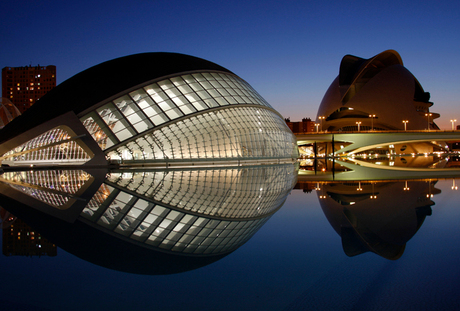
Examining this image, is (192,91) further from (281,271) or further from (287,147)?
(281,271)

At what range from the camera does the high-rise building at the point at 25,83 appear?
16125cm

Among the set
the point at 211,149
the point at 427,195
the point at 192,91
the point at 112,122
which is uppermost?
the point at 192,91

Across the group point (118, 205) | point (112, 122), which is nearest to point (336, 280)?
point (118, 205)

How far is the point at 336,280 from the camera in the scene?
3895 mm

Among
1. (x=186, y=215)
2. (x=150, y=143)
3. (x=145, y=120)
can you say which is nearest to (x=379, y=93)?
(x=150, y=143)

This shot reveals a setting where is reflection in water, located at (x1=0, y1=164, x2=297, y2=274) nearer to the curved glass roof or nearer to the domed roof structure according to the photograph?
the curved glass roof

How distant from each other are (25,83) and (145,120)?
16216 cm

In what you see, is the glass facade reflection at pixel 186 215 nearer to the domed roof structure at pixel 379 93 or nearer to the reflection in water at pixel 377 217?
the reflection in water at pixel 377 217

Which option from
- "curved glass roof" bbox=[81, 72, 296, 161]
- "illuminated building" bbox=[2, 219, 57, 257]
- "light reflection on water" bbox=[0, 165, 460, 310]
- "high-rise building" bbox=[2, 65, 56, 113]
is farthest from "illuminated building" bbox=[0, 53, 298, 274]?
"high-rise building" bbox=[2, 65, 56, 113]

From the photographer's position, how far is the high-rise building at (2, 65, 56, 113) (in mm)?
161250

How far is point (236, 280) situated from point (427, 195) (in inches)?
372

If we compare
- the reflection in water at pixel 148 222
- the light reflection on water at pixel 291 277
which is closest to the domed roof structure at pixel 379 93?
the reflection in water at pixel 148 222

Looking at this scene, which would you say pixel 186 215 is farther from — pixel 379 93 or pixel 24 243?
pixel 379 93

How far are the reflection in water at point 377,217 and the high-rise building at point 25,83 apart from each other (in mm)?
175291
